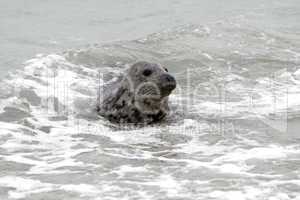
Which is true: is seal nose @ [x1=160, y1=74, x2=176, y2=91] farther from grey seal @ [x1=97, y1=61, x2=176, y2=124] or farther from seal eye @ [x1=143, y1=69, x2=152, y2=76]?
seal eye @ [x1=143, y1=69, x2=152, y2=76]

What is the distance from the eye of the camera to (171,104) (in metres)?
9.31

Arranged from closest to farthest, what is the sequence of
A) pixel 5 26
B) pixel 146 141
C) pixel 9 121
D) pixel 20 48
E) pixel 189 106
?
1. pixel 146 141
2. pixel 9 121
3. pixel 189 106
4. pixel 20 48
5. pixel 5 26

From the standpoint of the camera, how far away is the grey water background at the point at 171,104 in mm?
6262

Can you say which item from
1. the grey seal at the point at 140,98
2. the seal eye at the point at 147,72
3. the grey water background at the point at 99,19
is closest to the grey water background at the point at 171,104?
the grey water background at the point at 99,19

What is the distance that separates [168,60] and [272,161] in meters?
5.25

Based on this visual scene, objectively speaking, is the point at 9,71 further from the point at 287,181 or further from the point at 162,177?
the point at 287,181

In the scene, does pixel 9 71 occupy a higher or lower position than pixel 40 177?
higher

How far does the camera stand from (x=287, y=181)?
6.17 meters

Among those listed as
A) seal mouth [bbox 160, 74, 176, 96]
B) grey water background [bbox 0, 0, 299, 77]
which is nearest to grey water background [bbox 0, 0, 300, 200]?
grey water background [bbox 0, 0, 299, 77]

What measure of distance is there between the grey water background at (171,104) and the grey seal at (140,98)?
0.26m

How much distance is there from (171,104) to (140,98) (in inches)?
28.4

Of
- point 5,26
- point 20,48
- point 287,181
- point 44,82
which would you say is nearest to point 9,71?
point 44,82

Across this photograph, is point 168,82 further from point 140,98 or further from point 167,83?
point 140,98

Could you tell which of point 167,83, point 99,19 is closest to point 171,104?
point 167,83
